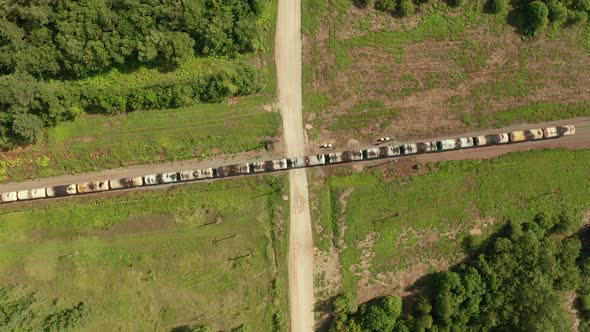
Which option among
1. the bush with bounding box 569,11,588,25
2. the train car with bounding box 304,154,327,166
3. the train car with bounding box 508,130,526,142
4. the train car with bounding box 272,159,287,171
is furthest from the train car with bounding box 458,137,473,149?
the train car with bounding box 272,159,287,171

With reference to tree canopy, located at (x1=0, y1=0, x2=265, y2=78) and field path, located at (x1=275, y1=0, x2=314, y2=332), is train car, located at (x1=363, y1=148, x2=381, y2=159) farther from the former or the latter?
tree canopy, located at (x1=0, y1=0, x2=265, y2=78)

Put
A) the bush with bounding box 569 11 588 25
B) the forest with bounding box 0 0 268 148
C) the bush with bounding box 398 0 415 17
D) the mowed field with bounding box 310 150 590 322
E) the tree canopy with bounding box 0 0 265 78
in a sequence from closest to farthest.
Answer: the forest with bounding box 0 0 268 148 < the tree canopy with bounding box 0 0 265 78 < the mowed field with bounding box 310 150 590 322 < the bush with bounding box 398 0 415 17 < the bush with bounding box 569 11 588 25

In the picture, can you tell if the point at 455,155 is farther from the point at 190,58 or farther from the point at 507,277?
the point at 190,58

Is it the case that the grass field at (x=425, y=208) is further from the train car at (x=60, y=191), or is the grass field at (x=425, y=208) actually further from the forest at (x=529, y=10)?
the train car at (x=60, y=191)

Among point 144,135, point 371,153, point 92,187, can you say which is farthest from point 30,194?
point 371,153

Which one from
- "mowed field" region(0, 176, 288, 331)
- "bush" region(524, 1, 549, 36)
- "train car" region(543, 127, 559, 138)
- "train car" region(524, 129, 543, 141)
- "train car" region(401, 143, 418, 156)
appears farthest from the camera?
"bush" region(524, 1, 549, 36)

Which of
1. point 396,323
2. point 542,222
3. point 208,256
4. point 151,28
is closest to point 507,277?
point 542,222

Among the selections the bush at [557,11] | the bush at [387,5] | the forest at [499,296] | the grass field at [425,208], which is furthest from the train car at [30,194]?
the bush at [557,11]
